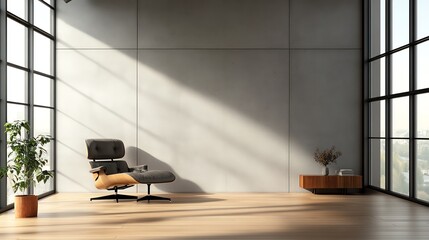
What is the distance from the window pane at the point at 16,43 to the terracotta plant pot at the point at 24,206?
1961 mm

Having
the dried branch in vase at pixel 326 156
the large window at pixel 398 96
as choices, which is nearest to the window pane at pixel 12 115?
the dried branch in vase at pixel 326 156

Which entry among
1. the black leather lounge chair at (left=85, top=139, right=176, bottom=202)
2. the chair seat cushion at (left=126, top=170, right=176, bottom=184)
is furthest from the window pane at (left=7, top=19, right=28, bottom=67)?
the chair seat cushion at (left=126, top=170, right=176, bottom=184)

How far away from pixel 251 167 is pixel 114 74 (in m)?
2.89

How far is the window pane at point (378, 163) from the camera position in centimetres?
871

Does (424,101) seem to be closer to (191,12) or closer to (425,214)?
(425,214)

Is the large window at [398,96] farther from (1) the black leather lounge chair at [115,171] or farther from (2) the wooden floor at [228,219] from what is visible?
(1) the black leather lounge chair at [115,171]

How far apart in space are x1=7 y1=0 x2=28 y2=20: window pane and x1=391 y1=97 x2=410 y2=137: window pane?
18.9 ft

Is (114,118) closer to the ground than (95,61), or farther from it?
closer to the ground

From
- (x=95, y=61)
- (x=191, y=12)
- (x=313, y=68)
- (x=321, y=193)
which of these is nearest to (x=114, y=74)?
(x=95, y=61)

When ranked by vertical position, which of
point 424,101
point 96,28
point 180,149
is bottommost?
point 180,149

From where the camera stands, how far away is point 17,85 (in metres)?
7.49

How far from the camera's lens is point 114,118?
9.26 meters

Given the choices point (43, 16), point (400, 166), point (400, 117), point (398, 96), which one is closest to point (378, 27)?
point (398, 96)

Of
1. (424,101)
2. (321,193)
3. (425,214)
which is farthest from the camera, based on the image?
(321,193)
